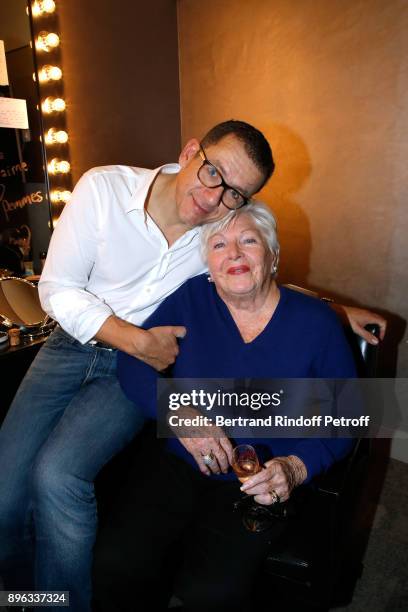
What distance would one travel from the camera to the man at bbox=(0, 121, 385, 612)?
1187 mm

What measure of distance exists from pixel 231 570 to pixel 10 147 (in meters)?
1.88

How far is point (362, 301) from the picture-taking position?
2250 mm

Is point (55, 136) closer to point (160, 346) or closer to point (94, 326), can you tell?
point (94, 326)

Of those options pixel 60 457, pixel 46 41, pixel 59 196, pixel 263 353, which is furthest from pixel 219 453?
pixel 46 41

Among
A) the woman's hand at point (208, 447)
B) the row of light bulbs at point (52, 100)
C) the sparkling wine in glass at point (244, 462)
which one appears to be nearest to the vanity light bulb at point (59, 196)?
the row of light bulbs at point (52, 100)

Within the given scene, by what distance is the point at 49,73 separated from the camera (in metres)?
2.04

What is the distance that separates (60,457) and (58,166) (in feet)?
4.87

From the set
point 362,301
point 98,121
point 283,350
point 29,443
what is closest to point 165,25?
point 98,121

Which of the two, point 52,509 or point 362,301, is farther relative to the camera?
point 362,301

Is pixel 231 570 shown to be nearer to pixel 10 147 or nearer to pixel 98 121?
pixel 10 147

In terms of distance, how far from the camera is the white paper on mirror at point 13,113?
190cm

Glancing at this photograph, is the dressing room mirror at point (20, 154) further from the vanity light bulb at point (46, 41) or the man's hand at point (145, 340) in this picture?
the man's hand at point (145, 340)

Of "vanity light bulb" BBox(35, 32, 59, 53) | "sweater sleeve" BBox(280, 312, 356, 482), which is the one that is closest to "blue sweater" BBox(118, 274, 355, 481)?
"sweater sleeve" BBox(280, 312, 356, 482)

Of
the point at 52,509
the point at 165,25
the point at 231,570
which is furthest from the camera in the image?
the point at 165,25
